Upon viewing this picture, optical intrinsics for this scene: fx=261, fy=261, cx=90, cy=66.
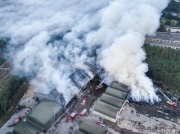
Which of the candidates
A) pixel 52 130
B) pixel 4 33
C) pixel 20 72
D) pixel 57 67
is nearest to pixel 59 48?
pixel 57 67

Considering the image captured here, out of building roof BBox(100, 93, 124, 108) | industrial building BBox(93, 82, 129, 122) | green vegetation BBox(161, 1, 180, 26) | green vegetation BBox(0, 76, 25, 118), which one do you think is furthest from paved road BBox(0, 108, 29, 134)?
green vegetation BBox(161, 1, 180, 26)

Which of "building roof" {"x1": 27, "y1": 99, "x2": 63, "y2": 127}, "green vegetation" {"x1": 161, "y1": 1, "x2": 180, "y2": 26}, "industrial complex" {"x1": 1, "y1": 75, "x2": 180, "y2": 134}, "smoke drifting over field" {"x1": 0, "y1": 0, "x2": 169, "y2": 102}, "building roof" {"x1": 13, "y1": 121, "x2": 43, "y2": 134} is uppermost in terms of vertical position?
"smoke drifting over field" {"x1": 0, "y1": 0, "x2": 169, "y2": 102}

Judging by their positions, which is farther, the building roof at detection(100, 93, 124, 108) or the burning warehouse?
the burning warehouse

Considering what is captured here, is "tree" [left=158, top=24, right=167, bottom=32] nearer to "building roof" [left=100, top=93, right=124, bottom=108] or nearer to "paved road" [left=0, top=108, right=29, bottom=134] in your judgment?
"building roof" [left=100, top=93, right=124, bottom=108]

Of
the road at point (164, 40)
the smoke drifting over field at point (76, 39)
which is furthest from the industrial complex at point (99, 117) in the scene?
the road at point (164, 40)

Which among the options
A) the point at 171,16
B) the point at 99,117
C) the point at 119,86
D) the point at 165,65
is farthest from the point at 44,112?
the point at 171,16

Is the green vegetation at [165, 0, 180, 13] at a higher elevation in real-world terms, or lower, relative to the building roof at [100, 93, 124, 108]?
higher
